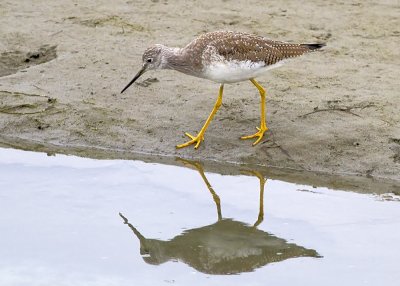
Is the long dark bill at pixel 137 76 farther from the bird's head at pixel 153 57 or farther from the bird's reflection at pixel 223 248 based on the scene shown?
the bird's reflection at pixel 223 248

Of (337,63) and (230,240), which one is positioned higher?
(337,63)

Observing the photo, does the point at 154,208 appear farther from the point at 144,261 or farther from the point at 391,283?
the point at 391,283

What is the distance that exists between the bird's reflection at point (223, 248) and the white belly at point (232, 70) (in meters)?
1.64

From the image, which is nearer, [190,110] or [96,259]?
[96,259]

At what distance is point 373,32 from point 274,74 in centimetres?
145

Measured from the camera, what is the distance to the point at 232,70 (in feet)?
27.0

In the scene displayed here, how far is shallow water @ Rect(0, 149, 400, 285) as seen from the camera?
6.39 m

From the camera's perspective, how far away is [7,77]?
9.90 meters

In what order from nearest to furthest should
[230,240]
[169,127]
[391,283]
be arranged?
[391,283] → [230,240] → [169,127]

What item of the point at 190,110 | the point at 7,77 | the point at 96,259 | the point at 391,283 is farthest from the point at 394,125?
the point at 7,77

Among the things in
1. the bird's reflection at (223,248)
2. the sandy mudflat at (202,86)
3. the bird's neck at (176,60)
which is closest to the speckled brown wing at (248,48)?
the bird's neck at (176,60)

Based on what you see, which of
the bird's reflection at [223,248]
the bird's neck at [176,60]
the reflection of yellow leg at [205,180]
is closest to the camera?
the bird's reflection at [223,248]

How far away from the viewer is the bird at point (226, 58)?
325 inches

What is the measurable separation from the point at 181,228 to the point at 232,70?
1881 millimetres
